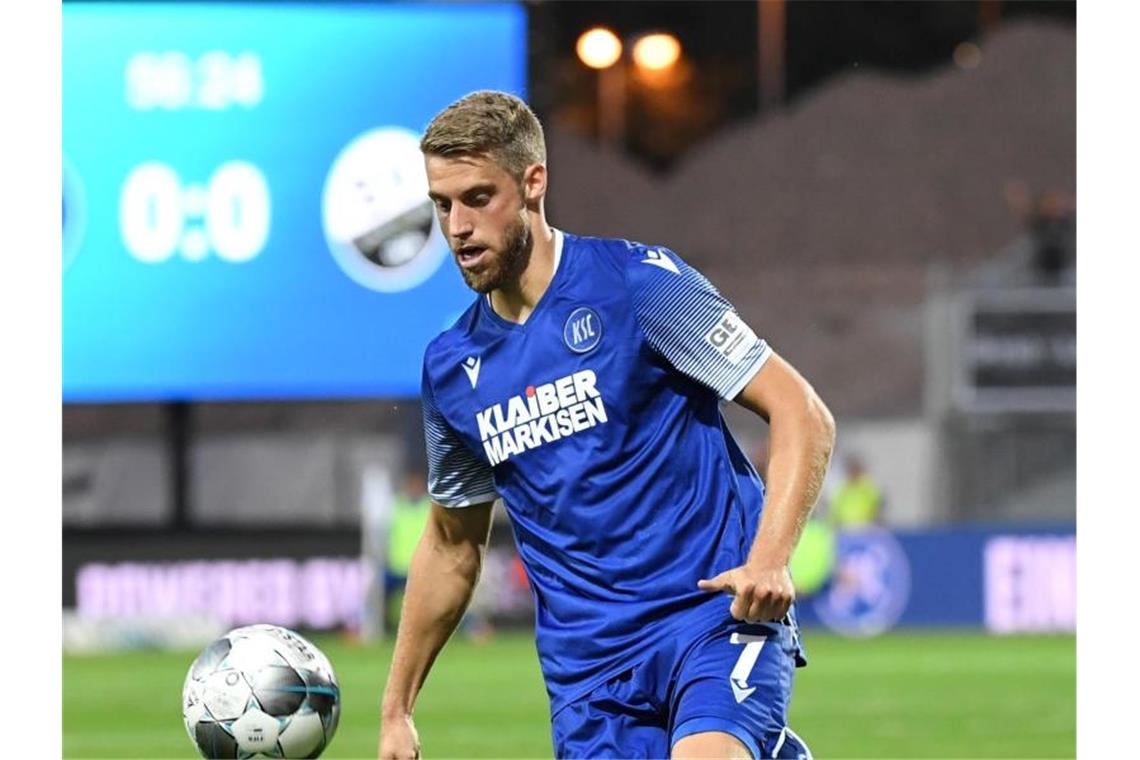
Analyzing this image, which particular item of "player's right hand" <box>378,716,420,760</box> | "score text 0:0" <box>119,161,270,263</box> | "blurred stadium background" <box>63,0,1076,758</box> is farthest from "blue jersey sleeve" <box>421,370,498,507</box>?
"score text 0:0" <box>119,161,270,263</box>

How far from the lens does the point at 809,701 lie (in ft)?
42.8

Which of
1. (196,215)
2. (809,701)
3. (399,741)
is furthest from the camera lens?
(196,215)

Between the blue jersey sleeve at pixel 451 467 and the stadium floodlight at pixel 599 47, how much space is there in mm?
28357

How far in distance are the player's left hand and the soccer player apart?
6cm

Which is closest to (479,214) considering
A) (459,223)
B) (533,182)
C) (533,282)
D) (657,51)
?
(459,223)

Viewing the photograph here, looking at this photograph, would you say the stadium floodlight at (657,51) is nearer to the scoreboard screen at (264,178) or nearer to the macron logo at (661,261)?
the scoreboard screen at (264,178)

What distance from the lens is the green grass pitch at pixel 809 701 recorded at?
10.9 m

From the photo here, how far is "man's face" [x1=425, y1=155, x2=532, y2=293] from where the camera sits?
A: 15.5 ft

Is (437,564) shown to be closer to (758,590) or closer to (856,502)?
(758,590)

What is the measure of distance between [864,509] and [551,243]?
53.3ft

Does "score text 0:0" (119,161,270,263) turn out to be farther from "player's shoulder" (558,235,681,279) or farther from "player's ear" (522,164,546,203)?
"player's ear" (522,164,546,203)

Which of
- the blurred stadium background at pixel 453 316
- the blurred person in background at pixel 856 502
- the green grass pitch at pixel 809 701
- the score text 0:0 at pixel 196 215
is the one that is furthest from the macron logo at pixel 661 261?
the blurred person in background at pixel 856 502

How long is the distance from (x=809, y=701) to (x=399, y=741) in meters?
8.24
